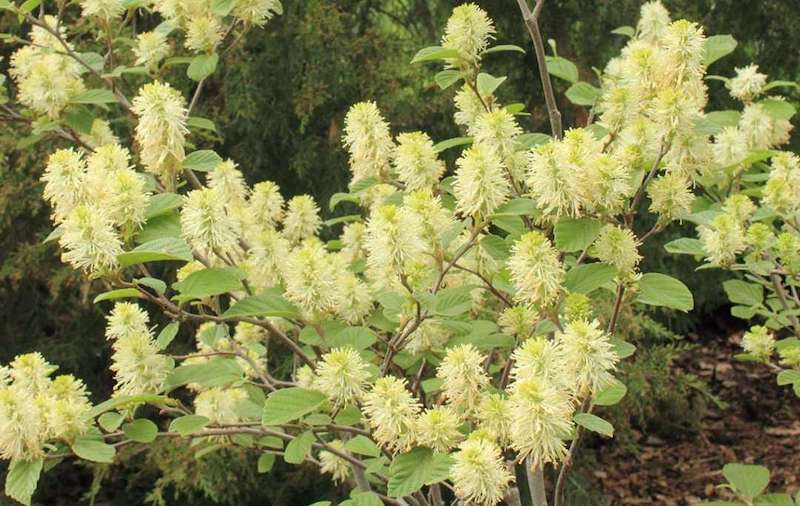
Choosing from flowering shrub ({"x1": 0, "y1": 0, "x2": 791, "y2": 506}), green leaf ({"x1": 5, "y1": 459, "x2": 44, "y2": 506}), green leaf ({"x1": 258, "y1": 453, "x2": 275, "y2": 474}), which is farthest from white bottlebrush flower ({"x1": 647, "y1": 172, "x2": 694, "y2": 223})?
green leaf ({"x1": 258, "y1": 453, "x2": 275, "y2": 474})

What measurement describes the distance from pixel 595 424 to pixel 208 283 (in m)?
0.68

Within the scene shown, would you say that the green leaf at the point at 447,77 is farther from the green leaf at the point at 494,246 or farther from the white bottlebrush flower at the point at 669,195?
the white bottlebrush flower at the point at 669,195

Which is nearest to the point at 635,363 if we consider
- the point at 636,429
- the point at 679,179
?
the point at 636,429

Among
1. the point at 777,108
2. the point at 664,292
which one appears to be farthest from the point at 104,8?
the point at 777,108

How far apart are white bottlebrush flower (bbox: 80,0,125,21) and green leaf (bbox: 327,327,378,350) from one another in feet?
3.33

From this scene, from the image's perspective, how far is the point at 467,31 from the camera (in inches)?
79.2

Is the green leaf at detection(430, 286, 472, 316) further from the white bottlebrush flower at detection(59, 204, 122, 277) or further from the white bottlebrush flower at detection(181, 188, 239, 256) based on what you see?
the white bottlebrush flower at detection(59, 204, 122, 277)

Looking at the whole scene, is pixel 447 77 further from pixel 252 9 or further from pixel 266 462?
pixel 266 462

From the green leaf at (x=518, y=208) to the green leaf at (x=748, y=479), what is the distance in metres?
1.23

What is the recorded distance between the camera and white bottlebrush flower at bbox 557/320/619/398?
1492 millimetres

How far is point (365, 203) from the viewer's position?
251 cm

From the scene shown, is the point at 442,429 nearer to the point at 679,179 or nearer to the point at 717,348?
the point at 679,179

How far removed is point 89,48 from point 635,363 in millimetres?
2514

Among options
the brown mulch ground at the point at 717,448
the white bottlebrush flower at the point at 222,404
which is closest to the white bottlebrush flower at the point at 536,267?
the white bottlebrush flower at the point at 222,404
